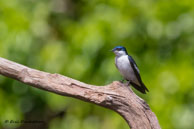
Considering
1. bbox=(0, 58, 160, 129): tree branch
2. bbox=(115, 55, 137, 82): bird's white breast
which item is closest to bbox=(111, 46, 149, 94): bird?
bbox=(115, 55, 137, 82): bird's white breast

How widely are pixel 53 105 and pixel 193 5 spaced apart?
1.97 m

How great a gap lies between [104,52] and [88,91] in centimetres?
204

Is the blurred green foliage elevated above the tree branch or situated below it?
above

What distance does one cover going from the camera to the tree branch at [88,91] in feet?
13.2

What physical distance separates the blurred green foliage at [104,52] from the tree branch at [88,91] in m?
1.64

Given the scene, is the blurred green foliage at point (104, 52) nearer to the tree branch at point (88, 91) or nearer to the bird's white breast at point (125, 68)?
the bird's white breast at point (125, 68)

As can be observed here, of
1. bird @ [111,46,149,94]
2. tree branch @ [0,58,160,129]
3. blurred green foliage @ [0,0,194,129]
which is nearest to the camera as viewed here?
tree branch @ [0,58,160,129]

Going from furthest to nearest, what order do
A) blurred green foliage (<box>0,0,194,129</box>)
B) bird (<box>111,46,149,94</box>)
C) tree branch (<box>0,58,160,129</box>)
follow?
1. blurred green foliage (<box>0,0,194,129</box>)
2. bird (<box>111,46,149,94</box>)
3. tree branch (<box>0,58,160,129</box>)

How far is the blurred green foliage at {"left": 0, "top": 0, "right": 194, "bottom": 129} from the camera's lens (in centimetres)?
584

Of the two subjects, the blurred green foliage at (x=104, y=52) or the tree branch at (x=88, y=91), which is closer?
the tree branch at (x=88, y=91)

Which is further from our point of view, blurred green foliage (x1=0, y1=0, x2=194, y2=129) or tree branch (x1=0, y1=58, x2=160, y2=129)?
blurred green foliage (x1=0, y1=0, x2=194, y2=129)

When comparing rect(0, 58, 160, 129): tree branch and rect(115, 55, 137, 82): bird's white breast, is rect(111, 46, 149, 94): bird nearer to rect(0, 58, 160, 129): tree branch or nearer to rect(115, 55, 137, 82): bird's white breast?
rect(115, 55, 137, 82): bird's white breast

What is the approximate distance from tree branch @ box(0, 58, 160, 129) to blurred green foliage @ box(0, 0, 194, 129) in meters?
1.64

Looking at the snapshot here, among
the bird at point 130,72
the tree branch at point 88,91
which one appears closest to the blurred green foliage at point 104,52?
the bird at point 130,72
